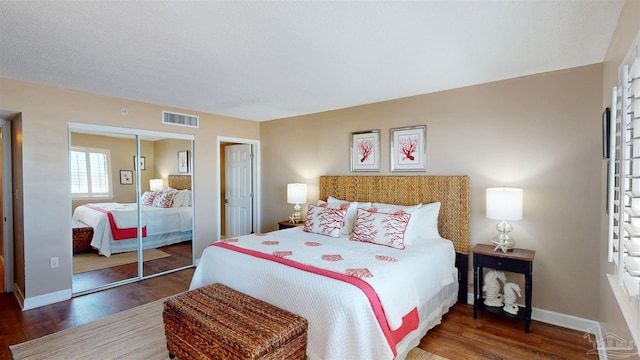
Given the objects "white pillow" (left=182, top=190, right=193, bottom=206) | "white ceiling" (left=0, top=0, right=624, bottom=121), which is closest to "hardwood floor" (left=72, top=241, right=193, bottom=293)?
"white pillow" (left=182, top=190, right=193, bottom=206)

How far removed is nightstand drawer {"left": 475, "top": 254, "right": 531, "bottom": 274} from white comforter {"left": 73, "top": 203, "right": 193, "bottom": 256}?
152 inches

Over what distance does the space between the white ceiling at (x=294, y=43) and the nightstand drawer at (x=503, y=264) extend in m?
1.75

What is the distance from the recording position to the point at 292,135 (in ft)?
16.5

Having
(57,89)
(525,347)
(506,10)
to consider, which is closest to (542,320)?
(525,347)

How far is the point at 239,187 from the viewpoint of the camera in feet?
18.3

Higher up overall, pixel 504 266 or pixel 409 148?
pixel 409 148

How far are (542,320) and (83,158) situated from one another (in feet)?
17.2

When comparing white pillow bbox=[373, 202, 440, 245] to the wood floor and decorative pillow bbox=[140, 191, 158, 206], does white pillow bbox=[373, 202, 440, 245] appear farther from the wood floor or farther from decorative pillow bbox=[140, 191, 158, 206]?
decorative pillow bbox=[140, 191, 158, 206]

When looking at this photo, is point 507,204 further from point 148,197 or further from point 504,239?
point 148,197

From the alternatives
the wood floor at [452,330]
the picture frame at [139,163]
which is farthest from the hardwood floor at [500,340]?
the picture frame at [139,163]

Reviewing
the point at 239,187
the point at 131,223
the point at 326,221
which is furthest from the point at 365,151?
the point at 131,223

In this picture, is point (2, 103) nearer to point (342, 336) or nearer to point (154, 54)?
point (154, 54)

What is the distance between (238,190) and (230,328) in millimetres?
3937

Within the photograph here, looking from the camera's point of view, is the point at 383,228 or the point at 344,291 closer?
the point at 344,291
